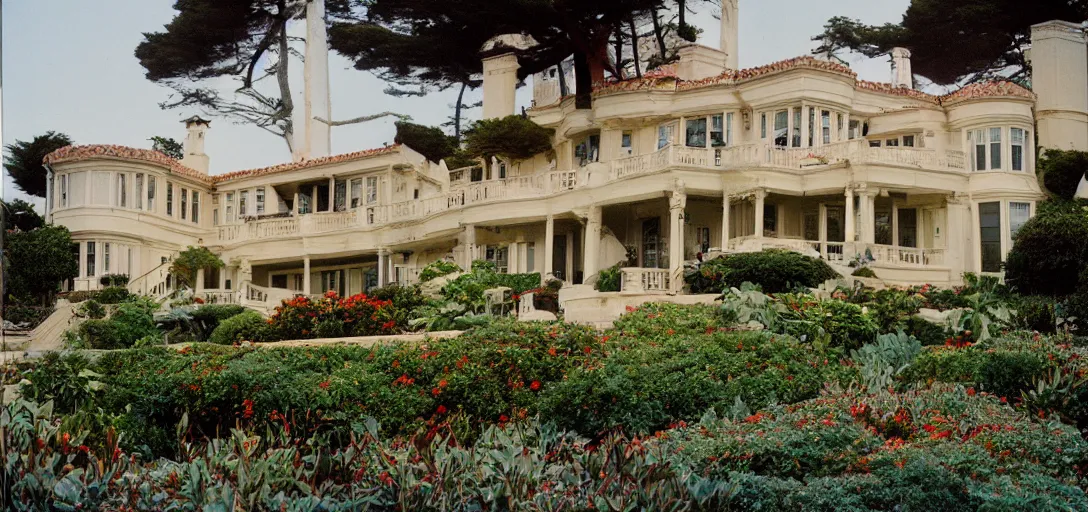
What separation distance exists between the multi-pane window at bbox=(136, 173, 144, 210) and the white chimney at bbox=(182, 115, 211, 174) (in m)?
5.29

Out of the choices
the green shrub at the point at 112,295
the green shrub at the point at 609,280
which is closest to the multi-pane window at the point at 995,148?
the green shrub at the point at 609,280

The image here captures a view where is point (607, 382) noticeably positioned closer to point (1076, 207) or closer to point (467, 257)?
point (1076, 207)

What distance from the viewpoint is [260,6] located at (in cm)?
3114

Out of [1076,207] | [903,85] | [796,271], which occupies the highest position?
[903,85]

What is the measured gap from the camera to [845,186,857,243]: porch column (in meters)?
28.3

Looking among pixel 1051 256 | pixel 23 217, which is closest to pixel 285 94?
pixel 23 217

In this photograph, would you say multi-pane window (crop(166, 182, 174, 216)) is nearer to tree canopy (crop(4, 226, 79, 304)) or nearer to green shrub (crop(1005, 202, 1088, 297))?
tree canopy (crop(4, 226, 79, 304))

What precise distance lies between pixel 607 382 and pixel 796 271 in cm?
1216

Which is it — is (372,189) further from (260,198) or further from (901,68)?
(901,68)

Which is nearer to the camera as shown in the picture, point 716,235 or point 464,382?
point 464,382

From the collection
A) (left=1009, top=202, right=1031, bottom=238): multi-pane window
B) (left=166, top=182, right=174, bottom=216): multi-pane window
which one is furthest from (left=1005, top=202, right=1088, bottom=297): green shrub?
(left=166, top=182, right=174, bottom=216): multi-pane window

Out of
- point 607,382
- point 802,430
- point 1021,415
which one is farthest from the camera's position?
point 607,382

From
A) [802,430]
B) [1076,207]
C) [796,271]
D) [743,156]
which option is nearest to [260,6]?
[743,156]

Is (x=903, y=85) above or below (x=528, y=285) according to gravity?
above
